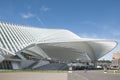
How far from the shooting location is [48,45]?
3113 inches

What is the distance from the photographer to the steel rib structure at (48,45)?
6668 cm

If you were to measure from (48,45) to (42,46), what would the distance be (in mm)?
1897

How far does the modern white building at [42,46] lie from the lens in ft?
218

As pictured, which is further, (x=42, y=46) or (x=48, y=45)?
(x=48, y=45)

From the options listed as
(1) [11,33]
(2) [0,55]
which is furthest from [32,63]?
(2) [0,55]

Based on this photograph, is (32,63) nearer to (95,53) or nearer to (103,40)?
(103,40)

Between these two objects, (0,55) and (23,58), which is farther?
(23,58)

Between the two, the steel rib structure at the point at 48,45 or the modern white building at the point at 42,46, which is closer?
the modern white building at the point at 42,46

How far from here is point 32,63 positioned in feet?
243

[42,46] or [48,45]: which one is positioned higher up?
[48,45]

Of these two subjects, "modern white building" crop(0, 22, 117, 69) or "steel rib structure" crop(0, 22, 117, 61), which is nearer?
"modern white building" crop(0, 22, 117, 69)

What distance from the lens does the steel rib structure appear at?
66.7 m

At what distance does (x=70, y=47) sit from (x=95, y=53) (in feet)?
58.7

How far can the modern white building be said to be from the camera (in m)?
66.3
